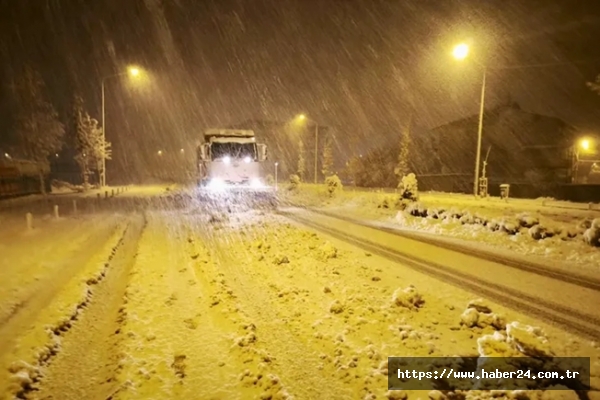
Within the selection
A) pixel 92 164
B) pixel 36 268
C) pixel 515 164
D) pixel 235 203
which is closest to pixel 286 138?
pixel 92 164

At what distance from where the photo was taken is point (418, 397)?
3.78 meters

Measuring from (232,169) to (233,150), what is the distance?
3.90 ft

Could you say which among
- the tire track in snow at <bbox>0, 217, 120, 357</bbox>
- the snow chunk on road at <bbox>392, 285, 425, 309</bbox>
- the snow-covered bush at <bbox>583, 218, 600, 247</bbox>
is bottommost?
the tire track in snow at <bbox>0, 217, 120, 357</bbox>

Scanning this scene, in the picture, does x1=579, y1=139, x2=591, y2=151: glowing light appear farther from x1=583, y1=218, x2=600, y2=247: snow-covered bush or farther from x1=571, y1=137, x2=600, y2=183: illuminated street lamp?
x1=583, y1=218, x2=600, y2=247: snow-covered bush

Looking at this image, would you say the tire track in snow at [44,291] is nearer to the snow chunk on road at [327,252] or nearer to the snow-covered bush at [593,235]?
the snow chunk on road at [327,252]

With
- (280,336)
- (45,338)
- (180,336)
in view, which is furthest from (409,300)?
(45,338)

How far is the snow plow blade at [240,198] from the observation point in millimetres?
20438

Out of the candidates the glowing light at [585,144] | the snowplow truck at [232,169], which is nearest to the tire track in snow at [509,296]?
the snowplow truck at [232,169]

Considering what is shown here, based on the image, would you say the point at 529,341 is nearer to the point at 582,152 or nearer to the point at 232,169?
the point at 232,169

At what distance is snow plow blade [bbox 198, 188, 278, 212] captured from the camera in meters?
20.4

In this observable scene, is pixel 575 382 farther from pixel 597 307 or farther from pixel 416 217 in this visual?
pixel 416 217

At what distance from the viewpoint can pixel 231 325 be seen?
5547 mm

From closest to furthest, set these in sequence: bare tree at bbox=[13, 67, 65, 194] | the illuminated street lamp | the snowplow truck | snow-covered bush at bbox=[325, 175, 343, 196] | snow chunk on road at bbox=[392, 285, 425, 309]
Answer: snow chunk on road at bbox=[392, 285, 425, 309] → the snowplow truck → snow-covered bush at bbox=[325, 175, 343, 196] → the illuminated street lamp → bare tree at bbox=[13, 67, 65, 194]

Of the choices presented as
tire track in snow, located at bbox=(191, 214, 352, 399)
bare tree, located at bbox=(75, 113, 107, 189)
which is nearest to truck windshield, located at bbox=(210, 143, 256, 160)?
tire track in snow, located at bbox=(191, 214, 352, 399)
